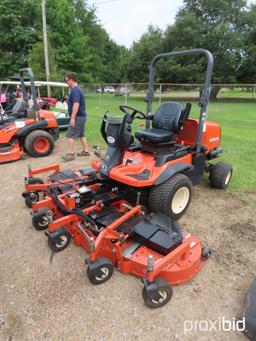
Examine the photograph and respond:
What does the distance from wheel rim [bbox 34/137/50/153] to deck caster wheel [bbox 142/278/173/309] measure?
4.70 meters

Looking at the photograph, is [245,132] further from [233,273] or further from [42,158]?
[233,273]

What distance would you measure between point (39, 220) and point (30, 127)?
3.30 metres

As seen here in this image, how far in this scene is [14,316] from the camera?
203cm

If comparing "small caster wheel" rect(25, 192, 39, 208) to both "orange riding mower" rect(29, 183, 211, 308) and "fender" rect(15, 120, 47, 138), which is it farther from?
"fender" rect(15, 120, 47, 138)

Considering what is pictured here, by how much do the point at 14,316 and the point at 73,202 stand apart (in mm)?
1136

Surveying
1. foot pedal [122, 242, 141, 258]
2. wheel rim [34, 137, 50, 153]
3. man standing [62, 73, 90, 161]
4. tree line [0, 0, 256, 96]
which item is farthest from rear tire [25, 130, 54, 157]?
tree line [0, 0, 256, 96]

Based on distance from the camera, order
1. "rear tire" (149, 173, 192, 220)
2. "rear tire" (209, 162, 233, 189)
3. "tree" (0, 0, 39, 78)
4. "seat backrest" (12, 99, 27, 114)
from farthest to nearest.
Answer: "tree" (0, 0, 39, 78), "seat backrest" (12, 99, 27, 114), "rear tire" (209, 162, 233, 189), "rear tire" (149, 173, 192, 220)

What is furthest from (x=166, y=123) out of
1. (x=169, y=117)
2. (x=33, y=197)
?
(x=33, y=197)

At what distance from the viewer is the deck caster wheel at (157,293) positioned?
6.56 ft

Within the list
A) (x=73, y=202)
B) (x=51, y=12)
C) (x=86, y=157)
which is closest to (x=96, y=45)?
(x=51, y=12)

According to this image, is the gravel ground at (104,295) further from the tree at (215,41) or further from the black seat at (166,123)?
the tree at (215,41)

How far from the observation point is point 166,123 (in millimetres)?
3615

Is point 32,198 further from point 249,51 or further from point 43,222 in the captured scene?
point 249,51

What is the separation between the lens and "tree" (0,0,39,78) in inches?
983
